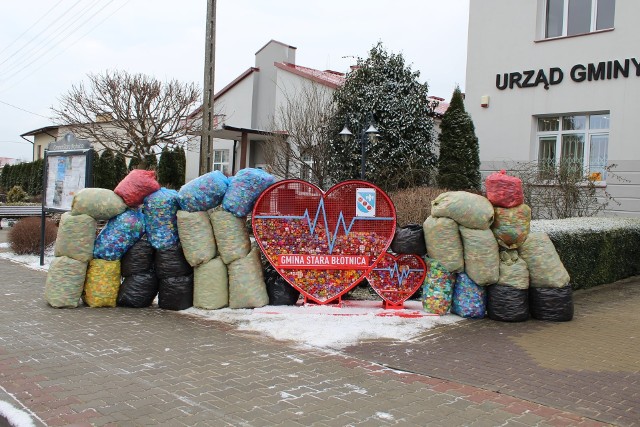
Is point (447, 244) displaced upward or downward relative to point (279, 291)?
upward

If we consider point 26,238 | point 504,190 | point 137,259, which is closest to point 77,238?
point 137,259

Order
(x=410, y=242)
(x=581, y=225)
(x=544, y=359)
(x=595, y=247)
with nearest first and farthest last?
(x=544, y=359) < (x=410, y=242) < (x=581, y=225) < (x=595, y=247)

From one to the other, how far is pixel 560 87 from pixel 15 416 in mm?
13649

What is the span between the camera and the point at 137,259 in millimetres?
7555

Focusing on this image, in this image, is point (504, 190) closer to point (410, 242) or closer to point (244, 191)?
point (410, 242)

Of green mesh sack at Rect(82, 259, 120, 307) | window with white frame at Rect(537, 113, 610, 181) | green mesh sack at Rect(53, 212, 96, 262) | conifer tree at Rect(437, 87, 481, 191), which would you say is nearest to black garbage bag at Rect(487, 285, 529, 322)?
green mesh sack at Rect(82, 259, 120, 307)

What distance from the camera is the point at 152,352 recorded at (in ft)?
18.8

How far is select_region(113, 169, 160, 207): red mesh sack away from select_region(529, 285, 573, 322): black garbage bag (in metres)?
5.17

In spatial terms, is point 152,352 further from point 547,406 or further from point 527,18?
point 527,18

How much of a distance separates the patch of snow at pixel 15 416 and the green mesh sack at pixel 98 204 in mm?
3544

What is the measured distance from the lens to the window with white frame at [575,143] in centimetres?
1355

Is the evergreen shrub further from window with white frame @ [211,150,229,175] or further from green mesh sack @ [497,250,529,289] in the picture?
window with white frame @ [211,150,229,175]

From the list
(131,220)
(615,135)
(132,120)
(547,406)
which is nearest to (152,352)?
(131,220)

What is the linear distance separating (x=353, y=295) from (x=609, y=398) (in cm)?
462
